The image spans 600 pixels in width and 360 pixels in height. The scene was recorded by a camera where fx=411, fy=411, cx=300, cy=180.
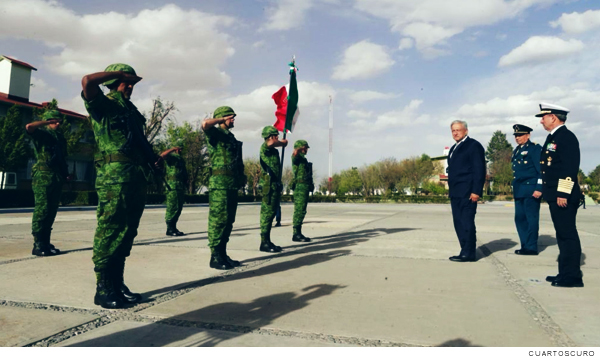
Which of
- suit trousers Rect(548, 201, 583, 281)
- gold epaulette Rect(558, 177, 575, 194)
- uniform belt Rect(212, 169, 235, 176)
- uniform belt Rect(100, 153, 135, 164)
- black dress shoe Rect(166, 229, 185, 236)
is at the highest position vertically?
uniform belt Rect(100, 153, 135, 164)

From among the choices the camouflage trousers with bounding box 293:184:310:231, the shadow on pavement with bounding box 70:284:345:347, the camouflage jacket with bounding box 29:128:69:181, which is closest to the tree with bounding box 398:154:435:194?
the camouflage trousers with bounding box 293:184:310:231

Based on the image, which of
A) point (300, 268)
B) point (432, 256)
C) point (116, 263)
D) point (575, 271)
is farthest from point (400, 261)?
point (116, 263)

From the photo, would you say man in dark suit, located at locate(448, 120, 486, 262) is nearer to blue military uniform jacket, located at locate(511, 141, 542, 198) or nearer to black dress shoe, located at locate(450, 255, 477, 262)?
black dress shoe, located at locate(450, 255, 477, 262)

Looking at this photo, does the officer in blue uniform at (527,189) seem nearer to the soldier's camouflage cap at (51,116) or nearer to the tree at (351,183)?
the soldier's camouflage cap at (51,116)

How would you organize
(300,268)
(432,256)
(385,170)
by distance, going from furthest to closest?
1. (385,170)
2. (432,256)
3. (300,268)

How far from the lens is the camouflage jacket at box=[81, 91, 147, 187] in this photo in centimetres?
314

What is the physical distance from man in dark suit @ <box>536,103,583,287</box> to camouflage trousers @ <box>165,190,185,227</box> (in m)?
6.18

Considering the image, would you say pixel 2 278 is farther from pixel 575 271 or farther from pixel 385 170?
pixel 385 170

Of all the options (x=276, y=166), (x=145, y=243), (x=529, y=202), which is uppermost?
(x=276, y=166)

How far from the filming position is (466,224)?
5414mm

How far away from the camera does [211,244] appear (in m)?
4.68

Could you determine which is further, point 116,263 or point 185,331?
point 116,263

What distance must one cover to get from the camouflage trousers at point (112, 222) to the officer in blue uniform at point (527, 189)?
536 centimetres
